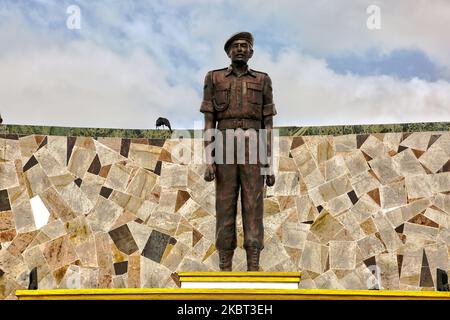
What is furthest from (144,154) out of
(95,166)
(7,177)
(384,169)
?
(384,169)

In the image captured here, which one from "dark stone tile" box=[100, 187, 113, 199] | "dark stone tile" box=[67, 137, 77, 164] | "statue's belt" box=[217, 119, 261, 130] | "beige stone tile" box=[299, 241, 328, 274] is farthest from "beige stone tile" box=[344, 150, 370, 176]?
"statue's belt" box=[217, 119, 261, 130]

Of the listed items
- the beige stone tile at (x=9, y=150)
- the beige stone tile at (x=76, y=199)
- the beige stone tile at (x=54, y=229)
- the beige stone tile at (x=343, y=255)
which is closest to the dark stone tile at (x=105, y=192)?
the beige stone tile at (x=76, y=199)

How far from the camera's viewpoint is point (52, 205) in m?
10.7

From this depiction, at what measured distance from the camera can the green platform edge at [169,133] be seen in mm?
10711

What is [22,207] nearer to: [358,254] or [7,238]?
[7,238]

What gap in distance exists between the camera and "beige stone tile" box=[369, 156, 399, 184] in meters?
10.6

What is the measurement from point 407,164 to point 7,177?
537 cm

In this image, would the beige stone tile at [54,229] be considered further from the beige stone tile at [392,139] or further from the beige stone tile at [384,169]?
the beige stone tile at [392,139]

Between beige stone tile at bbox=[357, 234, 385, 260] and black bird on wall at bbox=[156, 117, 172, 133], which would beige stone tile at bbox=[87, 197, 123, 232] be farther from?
beige stone tile at bbox=[357, 234, 385, 260]

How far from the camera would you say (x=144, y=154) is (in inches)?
429

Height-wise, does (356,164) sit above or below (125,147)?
below

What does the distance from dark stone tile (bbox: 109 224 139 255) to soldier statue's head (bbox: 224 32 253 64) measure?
4.35 metres

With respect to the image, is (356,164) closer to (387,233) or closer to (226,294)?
(387,233)
